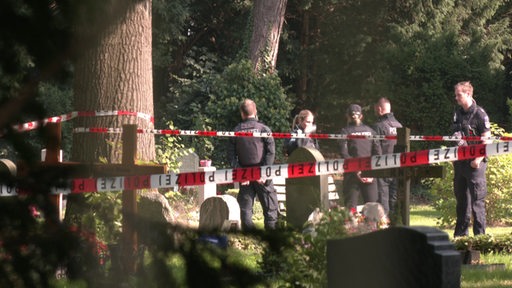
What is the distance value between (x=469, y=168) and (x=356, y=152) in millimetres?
1382

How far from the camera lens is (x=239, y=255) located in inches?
50.2

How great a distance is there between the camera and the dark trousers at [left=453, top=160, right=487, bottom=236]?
9.45 m

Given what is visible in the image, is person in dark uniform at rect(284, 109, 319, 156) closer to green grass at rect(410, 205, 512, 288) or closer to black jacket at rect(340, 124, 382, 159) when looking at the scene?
black jacket at rect(340, 124, 382, 159)

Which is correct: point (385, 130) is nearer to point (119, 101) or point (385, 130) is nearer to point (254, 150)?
point (254, 150)

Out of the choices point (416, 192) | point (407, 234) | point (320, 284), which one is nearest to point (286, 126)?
point (416, 192)

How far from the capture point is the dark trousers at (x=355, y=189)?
34.8 ft

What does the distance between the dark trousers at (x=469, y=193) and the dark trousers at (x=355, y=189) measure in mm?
1108

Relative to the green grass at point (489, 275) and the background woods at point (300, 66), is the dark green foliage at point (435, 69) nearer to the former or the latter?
the background woods at point (300, 66)

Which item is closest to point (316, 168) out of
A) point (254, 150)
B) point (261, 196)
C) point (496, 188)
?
point (261, 196)

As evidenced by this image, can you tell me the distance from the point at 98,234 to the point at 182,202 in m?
11.9

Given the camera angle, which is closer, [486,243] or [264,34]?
[486,243]

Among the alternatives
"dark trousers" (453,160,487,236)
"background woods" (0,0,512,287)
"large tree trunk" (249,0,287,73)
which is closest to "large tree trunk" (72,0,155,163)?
"background woods" (0,0,512,287)

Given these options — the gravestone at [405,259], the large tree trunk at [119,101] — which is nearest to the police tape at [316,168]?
the large tree trunk at [119,101]

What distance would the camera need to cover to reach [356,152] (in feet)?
34.2
